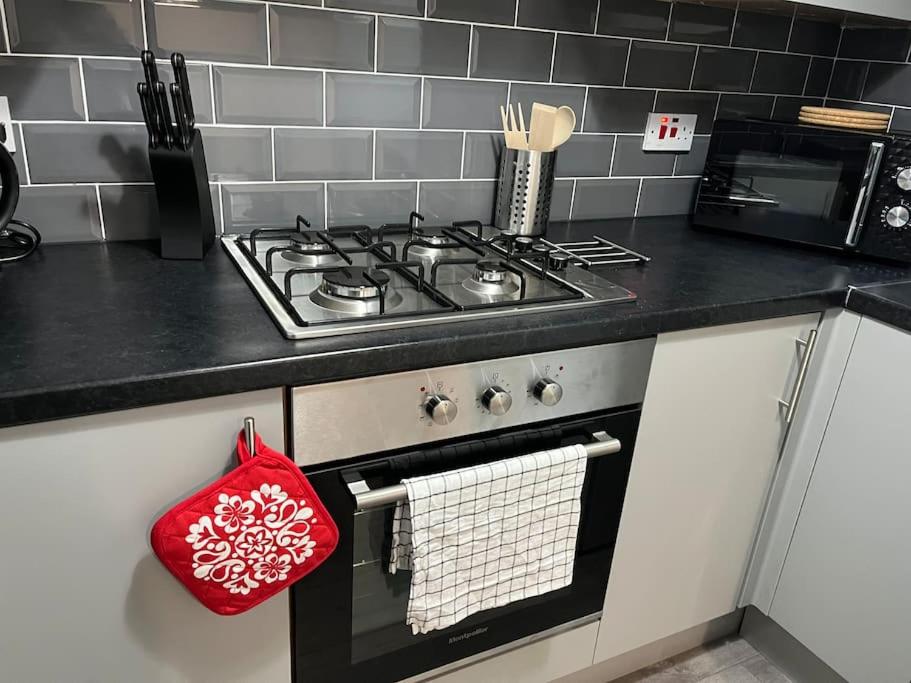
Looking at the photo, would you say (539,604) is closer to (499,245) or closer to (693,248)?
(499,245)

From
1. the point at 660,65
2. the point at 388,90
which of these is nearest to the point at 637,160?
the point at 660,65

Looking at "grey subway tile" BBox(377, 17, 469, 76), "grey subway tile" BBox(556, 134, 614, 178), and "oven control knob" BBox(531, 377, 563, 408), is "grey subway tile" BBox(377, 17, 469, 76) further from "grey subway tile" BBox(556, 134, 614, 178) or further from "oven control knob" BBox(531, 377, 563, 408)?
"oven control knob" BBox(531, 377, 563, 408)

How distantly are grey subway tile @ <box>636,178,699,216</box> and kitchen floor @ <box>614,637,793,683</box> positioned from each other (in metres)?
1.10

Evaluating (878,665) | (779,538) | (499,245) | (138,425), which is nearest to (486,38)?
(499,245)

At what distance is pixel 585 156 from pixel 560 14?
1.06ft

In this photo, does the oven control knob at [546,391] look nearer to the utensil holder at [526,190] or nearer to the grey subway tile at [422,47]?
the utensil holder at [526,190]

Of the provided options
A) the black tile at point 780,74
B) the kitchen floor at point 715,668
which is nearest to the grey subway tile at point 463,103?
the black tile at point 780,74

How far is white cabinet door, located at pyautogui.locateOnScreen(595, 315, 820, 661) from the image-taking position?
4.33ft

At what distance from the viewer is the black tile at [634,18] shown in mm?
1618

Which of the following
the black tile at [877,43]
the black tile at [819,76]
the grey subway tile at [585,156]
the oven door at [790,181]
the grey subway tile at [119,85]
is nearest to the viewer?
the grey subway tile at [119,85]

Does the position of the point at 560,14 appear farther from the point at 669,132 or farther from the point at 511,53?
the point at 669,132

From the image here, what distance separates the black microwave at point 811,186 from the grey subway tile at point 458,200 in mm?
534

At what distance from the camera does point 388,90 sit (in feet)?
4.82

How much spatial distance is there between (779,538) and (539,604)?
62 cm
